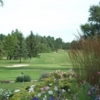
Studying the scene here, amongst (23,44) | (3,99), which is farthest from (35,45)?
(3,99)

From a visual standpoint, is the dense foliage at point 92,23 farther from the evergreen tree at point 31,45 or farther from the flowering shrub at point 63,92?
the flowering shrub at point 63,92

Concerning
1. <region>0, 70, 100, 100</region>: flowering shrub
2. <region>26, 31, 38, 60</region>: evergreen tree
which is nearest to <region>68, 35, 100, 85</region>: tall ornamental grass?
<region>0, 70, 100, 100</region>: flowering shrub

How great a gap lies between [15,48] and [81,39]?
4863 cm

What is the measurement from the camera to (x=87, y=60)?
19.7ft

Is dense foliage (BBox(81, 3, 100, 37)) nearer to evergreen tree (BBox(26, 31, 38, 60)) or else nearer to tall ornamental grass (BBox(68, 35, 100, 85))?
evergreen tree (BBox(26, 31, 38, 60))

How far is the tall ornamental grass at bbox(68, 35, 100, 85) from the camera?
5.89m

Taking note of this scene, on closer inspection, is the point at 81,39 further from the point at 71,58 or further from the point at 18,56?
the point at 18,56

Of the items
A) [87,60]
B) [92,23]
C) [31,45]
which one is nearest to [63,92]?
[87,60]

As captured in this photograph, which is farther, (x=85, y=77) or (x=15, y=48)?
(x=15, y=48)

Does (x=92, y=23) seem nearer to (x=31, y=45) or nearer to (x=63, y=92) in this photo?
(x=31, y=45)

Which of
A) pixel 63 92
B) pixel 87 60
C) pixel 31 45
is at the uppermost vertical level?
pixel 31 45

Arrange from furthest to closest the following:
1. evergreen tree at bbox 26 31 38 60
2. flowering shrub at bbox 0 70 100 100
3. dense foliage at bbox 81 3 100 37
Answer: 1. evergreen tree at bbox 26 31 38 60
2. dense foliage at bbox 81 3 100 37
3. flowering shrub at bbox 0 70 100 100

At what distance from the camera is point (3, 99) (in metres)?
6.68

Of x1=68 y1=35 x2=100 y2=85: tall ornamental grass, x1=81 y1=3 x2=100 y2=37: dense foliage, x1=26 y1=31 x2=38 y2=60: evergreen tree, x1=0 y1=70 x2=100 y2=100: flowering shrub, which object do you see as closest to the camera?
x1=0 y1=70 x2=100 y2=100: flowering shrub
